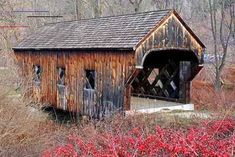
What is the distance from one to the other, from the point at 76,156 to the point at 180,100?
9.99 meters

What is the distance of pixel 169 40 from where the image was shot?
14.4 meters

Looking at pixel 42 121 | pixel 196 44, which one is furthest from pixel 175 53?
pixel 42 121

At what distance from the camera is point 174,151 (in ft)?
20.6

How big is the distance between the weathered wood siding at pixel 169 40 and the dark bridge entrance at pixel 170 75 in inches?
17.4

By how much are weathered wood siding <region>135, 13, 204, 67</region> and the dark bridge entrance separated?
44 centimetres

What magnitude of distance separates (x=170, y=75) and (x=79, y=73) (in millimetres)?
3678

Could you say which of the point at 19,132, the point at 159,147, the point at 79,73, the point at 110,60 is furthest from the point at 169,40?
the point at 159,147

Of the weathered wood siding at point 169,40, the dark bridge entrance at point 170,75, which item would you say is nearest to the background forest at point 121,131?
the dark bridge entrance at point 170,75

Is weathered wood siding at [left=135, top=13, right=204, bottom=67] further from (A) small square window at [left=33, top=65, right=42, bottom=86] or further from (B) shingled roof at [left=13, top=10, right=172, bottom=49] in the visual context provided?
(A) small square window at [left=33, top=65, right=42, bottom=86]

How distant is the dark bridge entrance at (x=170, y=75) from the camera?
52.4ft

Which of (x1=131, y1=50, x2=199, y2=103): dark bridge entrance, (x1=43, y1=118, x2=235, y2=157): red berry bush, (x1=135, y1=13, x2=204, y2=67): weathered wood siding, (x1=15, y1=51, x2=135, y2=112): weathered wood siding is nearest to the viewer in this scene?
(x1=43, y1=118, x2=235, y2=157): red berry bush

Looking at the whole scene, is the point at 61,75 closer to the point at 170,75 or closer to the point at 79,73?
the point at 79,73

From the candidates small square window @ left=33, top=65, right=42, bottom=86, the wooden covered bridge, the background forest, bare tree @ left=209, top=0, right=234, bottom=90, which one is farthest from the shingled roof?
bare tree @ left=209, top=0, right=234, bottom=90

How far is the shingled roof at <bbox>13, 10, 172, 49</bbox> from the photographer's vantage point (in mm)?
14141
